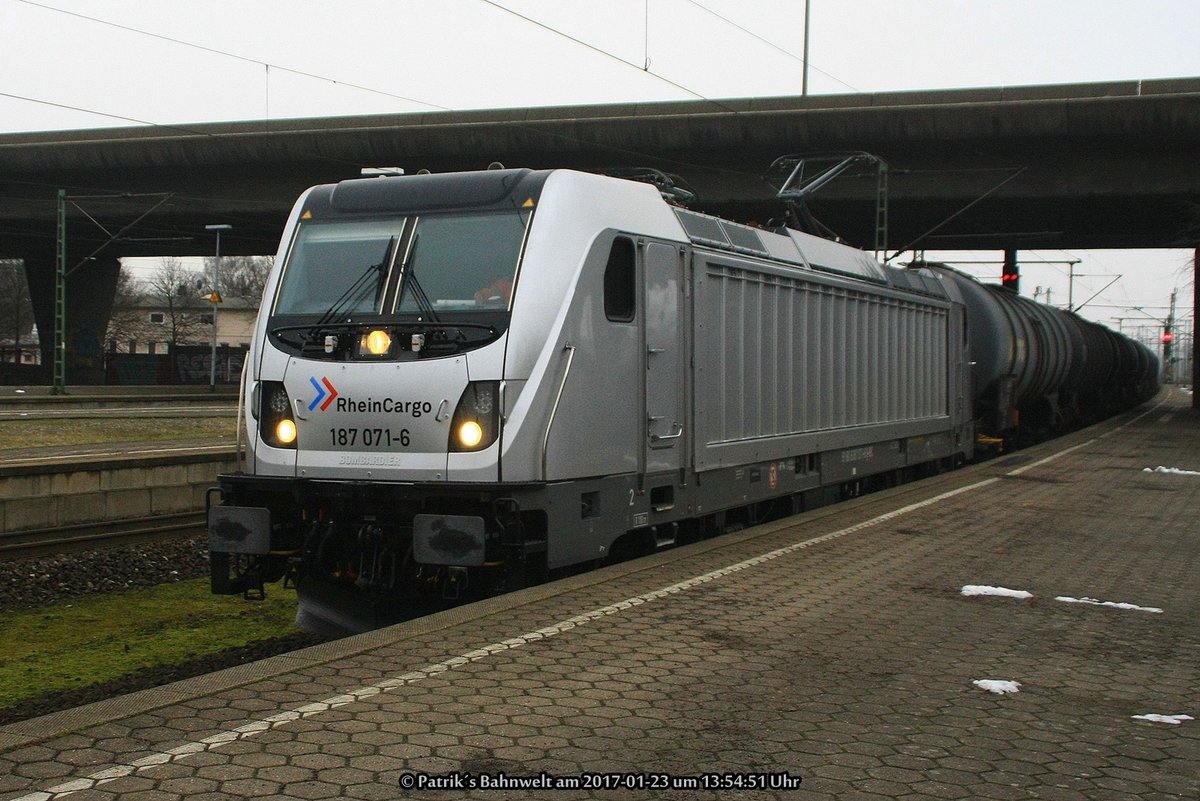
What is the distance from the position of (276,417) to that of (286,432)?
153 mm

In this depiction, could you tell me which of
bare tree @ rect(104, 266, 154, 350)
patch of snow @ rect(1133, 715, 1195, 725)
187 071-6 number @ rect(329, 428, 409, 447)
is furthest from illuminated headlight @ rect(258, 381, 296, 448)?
bare tree @ rect(104, 266, 154, 350)

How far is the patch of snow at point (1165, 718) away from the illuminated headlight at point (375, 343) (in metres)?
4.84

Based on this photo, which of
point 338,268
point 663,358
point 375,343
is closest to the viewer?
point 375,343

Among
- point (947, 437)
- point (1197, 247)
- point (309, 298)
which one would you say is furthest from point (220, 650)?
point (1197, 247)

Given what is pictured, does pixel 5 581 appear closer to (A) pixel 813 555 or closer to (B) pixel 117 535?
(B) pixel 117 535

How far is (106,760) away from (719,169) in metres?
30.8

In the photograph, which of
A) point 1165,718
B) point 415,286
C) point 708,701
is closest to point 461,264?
point 415,286

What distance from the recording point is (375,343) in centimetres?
823

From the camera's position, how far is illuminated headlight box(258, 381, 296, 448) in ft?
28.0

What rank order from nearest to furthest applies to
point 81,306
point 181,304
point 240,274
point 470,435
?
point 470,435
point 81,306
point 181,304
point 240,274

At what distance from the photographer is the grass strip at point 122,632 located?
8.93 m

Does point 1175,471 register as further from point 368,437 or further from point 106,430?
point 106,430

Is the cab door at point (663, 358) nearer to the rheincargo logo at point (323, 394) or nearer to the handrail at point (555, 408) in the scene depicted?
the handrail at point (555, 408)

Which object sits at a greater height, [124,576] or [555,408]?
[555,408]
